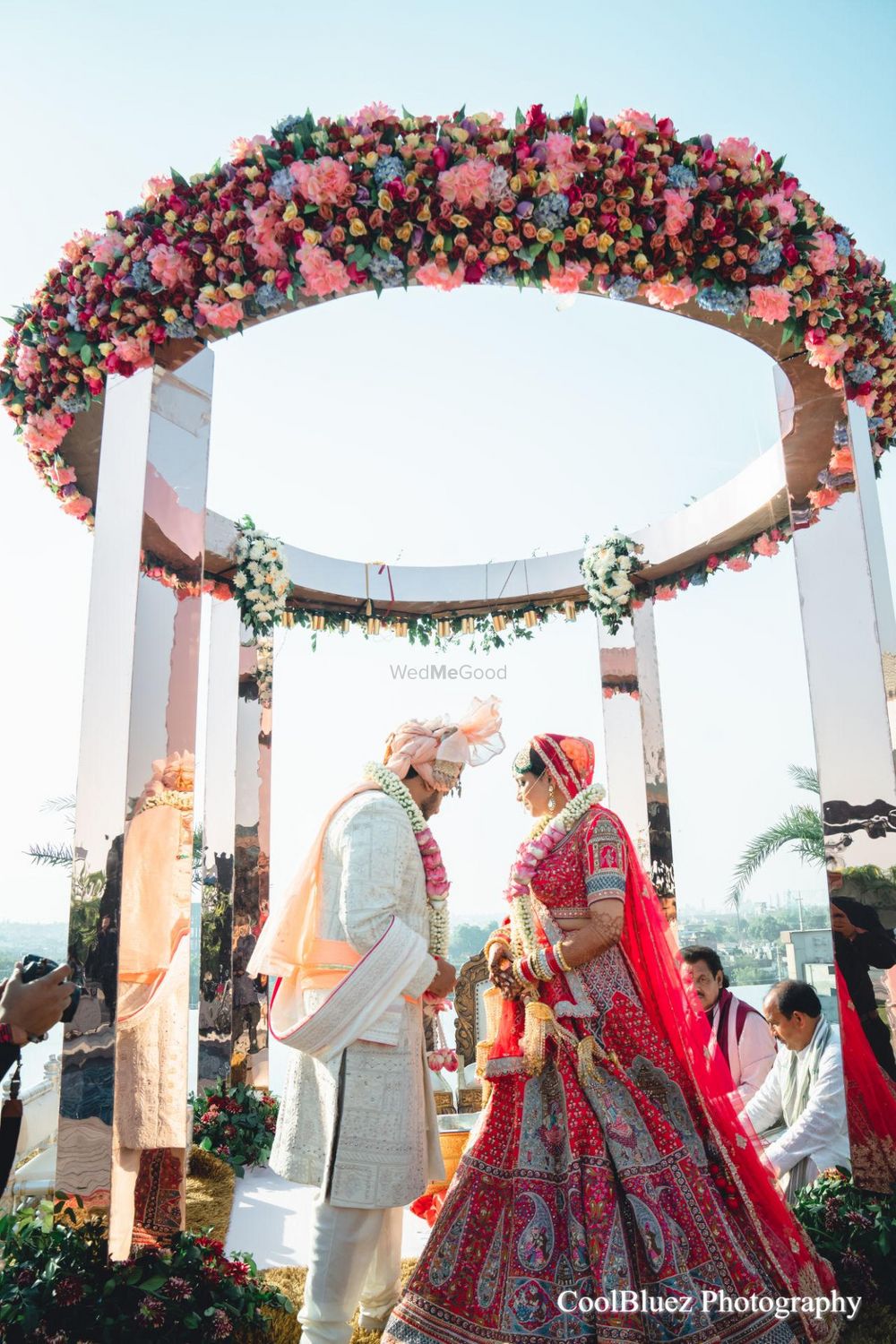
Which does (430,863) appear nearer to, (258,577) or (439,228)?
(439,228)

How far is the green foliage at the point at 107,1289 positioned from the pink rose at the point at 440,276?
3.21 meters

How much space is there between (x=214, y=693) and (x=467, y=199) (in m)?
3.63

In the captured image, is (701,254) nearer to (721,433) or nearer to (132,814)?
(721,433)

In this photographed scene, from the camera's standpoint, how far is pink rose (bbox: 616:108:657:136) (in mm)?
3285

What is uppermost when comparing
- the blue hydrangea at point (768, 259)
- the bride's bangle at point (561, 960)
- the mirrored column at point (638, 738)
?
the blue hydrangea at point (768, 259)

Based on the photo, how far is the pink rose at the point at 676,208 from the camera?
326cm

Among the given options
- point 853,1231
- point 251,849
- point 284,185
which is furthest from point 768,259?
point 251,849

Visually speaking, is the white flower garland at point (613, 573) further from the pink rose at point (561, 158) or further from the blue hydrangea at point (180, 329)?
the blue hydrangea at point (180, 329)

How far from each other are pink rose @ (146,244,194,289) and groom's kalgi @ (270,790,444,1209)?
194cm

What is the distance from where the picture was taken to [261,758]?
5965 millimetres

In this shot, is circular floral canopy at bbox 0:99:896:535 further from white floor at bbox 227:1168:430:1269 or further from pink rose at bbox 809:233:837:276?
white floor at bbox 227:1168:430:1269

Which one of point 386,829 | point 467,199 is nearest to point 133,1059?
point 386,829

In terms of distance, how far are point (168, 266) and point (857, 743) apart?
3.08 meters

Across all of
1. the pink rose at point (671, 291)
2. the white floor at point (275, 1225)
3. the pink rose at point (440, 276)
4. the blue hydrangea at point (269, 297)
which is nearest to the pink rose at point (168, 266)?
the blue hydrangea at point (269, 297)
